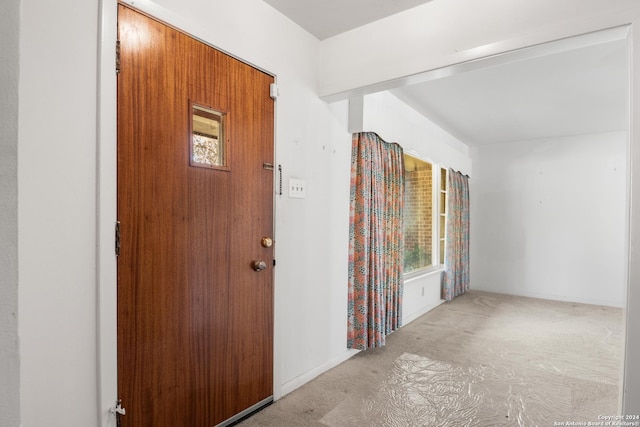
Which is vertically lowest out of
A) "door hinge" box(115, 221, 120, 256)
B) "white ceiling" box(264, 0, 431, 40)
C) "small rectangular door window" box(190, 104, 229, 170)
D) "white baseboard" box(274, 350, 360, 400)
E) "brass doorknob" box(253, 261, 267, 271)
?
"white baseboard" box(274, 350, 360, 400)

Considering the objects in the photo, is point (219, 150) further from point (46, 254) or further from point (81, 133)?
point (46, 254)

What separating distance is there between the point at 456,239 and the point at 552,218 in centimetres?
161

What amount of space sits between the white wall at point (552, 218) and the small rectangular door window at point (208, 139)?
5.24 meters

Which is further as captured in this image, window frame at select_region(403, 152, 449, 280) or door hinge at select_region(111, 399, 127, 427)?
window frame at select_region(403, 152, 449, 280)

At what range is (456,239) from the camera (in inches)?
200

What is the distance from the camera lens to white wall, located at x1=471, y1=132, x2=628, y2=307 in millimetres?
4828

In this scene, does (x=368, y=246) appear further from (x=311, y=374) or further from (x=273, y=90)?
(x=273, y=90)

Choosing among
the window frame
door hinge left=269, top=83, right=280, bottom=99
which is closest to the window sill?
the window frame

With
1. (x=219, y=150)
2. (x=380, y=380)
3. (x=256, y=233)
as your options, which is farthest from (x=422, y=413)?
(x=219, y=150)

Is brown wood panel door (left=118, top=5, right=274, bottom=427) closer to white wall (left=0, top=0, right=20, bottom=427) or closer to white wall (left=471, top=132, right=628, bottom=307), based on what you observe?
white wall (left=0, top=0, right=20, bottom=427)

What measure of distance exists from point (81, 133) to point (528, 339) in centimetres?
398

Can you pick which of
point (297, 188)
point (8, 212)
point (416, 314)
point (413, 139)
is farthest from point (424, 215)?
point (8, 212)

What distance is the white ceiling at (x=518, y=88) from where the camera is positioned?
6.93ft

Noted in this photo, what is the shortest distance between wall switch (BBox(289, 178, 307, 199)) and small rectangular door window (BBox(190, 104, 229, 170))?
1.74 feet
